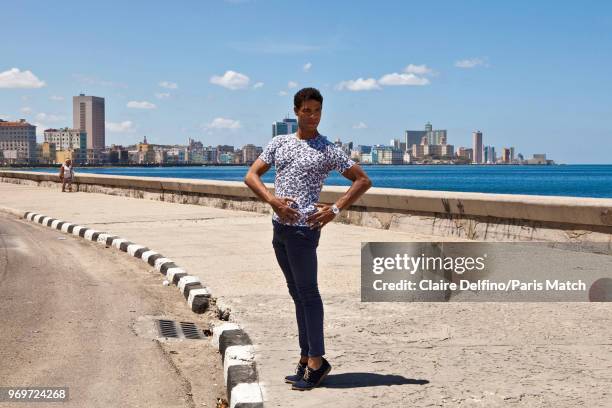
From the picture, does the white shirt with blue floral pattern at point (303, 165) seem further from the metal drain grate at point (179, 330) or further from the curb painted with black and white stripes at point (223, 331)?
the metal drain grate at point (179, 330)

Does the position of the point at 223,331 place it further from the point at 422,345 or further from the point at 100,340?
the point at 422,345

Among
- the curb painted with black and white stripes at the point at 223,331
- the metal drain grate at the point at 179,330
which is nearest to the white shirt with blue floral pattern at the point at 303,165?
the curb painted with black and white stripes at the point at 223,331

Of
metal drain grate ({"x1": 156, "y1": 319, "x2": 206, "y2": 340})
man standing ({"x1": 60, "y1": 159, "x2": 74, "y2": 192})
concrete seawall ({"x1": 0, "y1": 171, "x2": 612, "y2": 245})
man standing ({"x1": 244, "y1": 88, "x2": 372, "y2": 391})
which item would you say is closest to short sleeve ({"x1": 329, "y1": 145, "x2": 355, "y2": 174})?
man standing ({"x1": 244, "y1": 88, "x2": 372, "y2": 391})

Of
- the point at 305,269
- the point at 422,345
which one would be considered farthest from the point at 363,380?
the point at 422,345

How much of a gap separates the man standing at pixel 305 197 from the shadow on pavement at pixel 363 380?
11 centimetres

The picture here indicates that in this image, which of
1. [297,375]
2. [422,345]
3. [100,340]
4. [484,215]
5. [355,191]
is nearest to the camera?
[355,191]

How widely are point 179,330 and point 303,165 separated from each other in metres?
2.89

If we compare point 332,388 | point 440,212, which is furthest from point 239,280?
point 440,212

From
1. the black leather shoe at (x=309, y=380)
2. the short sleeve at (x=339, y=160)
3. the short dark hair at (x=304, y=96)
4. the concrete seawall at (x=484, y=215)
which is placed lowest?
the black leather shoe at (x=309, y=380)

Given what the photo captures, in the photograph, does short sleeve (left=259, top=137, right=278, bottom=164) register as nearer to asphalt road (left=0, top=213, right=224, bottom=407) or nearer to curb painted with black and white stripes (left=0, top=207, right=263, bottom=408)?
curb painted with black and white stripes (left=0, top=207, right=263, bottom=408)

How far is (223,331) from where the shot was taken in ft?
19.2

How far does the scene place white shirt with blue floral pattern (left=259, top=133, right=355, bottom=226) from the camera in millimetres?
4305

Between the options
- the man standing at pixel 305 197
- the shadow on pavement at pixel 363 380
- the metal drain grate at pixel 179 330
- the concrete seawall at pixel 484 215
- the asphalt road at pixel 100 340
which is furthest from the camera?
the concrete seawall at pixel 484 215

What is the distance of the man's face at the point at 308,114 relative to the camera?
434 centimetres
